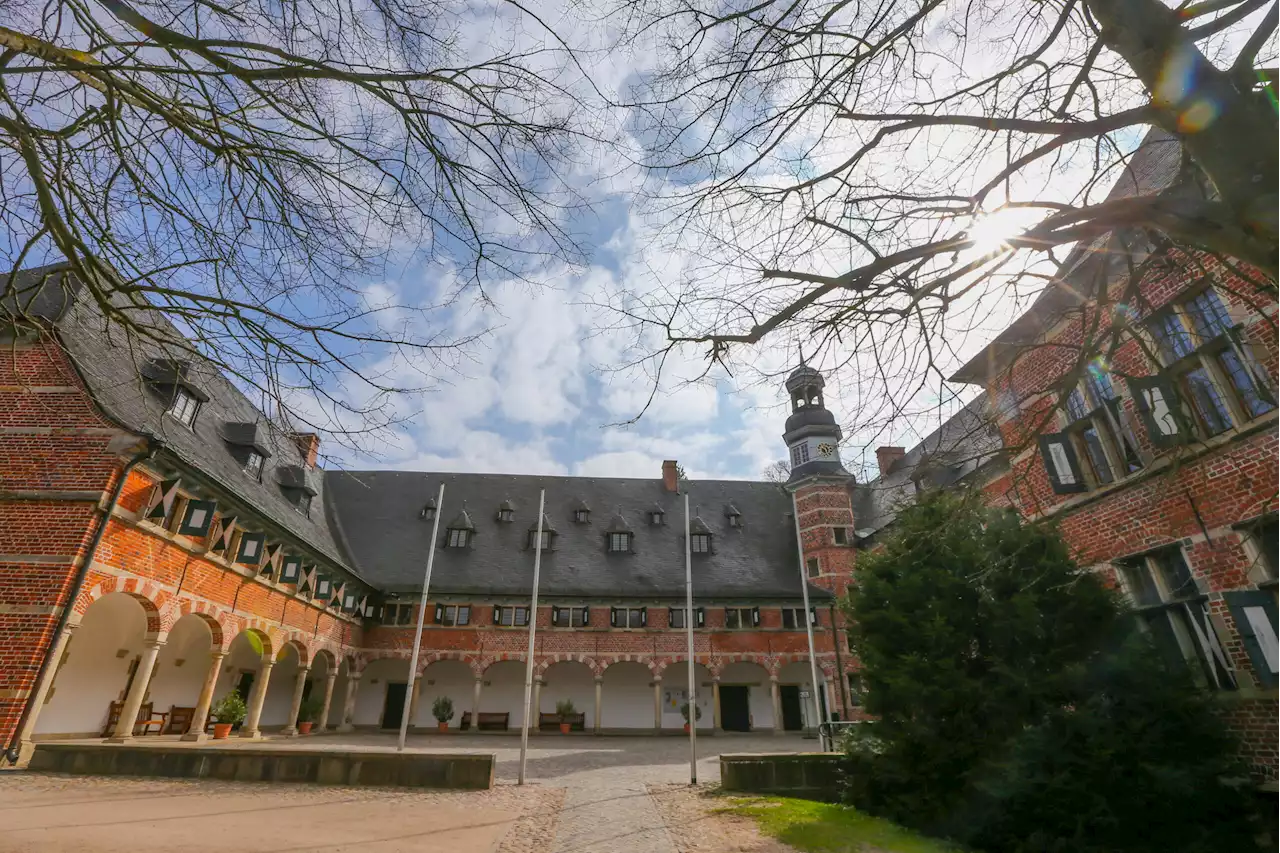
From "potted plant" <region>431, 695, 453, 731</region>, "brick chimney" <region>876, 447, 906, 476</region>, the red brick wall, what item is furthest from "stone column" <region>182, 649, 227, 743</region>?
"brick chimney" <region>876, 447, 906, 476</region>

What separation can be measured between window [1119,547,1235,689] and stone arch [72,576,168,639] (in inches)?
626

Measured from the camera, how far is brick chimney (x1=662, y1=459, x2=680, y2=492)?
1123 inches

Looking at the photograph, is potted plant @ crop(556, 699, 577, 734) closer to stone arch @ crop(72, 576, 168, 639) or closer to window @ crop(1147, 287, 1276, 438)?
stone arch @ crop(72, 576, 168, 639)

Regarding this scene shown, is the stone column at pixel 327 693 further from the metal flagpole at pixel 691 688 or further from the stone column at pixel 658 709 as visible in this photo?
the metal flagpole at pixel 691 688

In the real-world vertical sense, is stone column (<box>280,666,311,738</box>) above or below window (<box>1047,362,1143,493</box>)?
below

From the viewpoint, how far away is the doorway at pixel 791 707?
22.7 meters

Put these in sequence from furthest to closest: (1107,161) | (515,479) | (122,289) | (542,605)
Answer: (515,479), (542,605), (1107,161), (122,289)

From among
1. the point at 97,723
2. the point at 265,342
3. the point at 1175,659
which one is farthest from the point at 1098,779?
the point at 97,723

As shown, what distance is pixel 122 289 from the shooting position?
340 centimetres

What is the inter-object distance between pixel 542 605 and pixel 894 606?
16.2 m

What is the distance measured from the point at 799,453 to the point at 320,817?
71.2ft

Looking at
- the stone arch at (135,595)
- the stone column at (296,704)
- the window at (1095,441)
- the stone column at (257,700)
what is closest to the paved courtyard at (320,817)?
the stone arch at (135,595)

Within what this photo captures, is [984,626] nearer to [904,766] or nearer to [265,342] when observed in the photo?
[904,766]

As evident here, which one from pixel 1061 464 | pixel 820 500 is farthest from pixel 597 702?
pixel 1061 464
